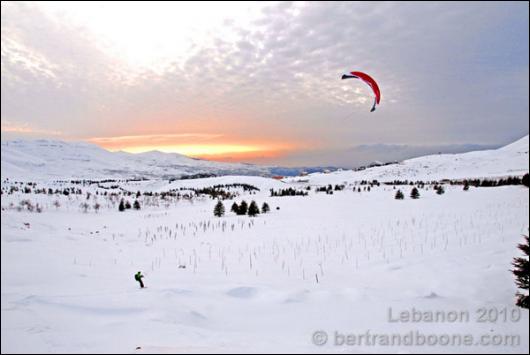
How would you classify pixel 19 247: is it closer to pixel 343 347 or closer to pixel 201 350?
pixel 201 350

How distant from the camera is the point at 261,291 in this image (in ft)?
19.6

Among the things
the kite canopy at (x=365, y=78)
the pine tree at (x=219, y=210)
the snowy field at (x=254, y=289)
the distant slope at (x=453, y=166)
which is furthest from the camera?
the distant slope at (x=453, y=166)

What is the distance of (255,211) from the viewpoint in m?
20.3

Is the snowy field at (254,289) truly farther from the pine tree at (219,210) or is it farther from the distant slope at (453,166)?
the distant slope at (453,166)

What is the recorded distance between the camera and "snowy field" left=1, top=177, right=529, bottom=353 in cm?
358

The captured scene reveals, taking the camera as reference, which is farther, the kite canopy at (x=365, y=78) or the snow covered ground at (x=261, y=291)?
the kite canopy at (x=365, y=78)

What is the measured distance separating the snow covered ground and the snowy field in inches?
1.2

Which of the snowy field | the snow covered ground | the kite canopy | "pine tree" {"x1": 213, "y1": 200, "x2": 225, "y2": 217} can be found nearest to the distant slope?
"pine tree" {"x1": 213, "y1": 200, "x2": 225, "y2": 217}

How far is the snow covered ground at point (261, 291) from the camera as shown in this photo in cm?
358

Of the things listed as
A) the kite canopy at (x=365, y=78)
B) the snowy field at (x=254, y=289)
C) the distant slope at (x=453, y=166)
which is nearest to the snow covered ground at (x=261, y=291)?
the snowy field at (x=254, y=289)

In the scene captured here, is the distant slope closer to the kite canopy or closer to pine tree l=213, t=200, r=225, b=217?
pine tree l=213, t=200, r=225, b=217

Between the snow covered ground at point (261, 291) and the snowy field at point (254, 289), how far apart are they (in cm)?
3

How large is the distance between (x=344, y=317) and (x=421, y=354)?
4.63ft

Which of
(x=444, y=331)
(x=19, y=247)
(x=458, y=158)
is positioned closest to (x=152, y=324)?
(x=444, y=331)
